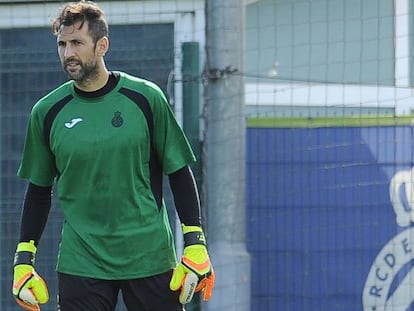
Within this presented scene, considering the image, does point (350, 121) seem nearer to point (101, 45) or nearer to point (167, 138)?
point (167, 138)

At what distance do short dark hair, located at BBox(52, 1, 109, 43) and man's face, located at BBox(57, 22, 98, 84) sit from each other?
0.02 m

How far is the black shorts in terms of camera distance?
5.54 meters

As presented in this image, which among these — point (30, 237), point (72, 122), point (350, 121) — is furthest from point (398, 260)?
point (72, 122)

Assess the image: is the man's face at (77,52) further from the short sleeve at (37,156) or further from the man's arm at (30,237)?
the man's arm at (30,237)

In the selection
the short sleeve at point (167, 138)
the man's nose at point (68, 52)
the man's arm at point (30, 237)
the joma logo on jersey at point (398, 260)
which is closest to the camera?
the man's nose at point (68, 52)

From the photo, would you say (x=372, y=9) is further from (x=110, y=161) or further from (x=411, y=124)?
(x=110, y=161)

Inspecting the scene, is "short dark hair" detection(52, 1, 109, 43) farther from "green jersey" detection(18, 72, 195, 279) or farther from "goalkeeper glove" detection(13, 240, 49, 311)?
"goalkeeper glove" detection(13, 240, 49, 311)

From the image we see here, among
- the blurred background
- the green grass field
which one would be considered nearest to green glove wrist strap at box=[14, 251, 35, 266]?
the blurred background

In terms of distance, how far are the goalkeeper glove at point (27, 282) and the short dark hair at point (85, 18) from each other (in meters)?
1.02

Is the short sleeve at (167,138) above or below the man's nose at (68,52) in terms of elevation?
below

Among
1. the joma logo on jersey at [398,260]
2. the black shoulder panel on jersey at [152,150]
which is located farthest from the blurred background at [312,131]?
the black shoulder panel on jersey at [152,150]

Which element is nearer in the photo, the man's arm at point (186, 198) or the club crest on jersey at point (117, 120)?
the club crest on jersey at point (117, 120)

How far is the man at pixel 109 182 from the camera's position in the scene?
17.9 ft

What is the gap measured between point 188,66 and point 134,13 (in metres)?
0.55
